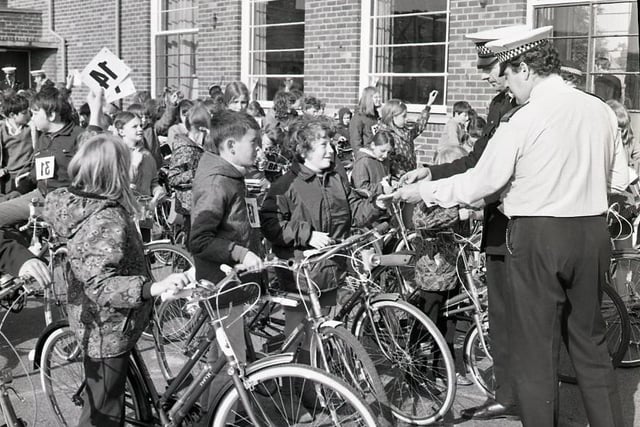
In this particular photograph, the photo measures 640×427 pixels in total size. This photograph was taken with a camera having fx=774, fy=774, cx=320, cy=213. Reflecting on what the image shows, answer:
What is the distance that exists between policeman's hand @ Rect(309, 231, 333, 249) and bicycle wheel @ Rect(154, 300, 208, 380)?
2.39 ft

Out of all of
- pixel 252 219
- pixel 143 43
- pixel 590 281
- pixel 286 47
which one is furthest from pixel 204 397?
pixel 143 43

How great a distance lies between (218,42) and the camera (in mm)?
13008

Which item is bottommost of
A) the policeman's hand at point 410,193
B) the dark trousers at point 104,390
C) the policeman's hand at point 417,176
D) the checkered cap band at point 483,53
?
the dark trousers at point 104,390

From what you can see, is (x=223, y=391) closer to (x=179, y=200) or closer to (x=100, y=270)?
(x=100, y=270)

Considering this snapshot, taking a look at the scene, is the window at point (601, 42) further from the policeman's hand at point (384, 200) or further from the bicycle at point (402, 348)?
the bicycle at point (402, 348)

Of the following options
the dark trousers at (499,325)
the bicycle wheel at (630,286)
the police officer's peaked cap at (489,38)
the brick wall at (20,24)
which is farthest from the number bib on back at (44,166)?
the brick wall at (20,24)

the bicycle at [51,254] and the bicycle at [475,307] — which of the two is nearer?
the bicycle at [475,307]

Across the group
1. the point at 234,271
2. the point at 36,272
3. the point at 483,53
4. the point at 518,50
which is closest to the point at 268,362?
the point at 234,271

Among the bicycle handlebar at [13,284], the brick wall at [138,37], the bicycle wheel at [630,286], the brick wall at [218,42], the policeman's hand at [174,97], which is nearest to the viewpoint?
the bicycle handlebar at [13,284]

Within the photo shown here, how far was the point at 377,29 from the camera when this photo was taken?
35.3 ft

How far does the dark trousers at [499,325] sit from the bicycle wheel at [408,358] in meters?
0.32

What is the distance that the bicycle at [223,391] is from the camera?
3.23 metres

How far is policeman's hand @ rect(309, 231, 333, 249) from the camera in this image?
13.8ft

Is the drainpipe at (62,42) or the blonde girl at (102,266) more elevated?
the drainpipe at (62,42)
